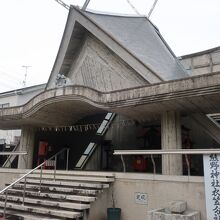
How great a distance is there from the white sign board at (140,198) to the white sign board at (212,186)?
2007mm

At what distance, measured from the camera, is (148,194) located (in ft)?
26.2

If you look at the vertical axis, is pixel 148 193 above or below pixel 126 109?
below

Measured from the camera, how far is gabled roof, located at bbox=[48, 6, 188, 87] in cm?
1288

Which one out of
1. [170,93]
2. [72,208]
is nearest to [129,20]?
[170,93]

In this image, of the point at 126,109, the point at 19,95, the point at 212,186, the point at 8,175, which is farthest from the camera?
the point at 19,95

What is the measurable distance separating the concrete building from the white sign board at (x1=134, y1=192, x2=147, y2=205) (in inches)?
4.4

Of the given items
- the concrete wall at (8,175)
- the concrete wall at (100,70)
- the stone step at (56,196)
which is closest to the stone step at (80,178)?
the stone step at (56,196)

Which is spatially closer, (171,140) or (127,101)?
(127,101)

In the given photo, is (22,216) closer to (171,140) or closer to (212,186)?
(171,140)

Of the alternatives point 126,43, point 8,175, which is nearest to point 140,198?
point 8,175

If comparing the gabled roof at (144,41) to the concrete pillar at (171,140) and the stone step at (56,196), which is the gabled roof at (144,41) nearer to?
the concrete pillar at (171,140)

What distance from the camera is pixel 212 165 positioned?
6590mm

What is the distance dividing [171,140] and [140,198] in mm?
2173

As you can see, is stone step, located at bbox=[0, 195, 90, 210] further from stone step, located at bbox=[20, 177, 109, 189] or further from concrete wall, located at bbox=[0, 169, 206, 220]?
stone step, located at bbox=[20, 177, 109, 189]
